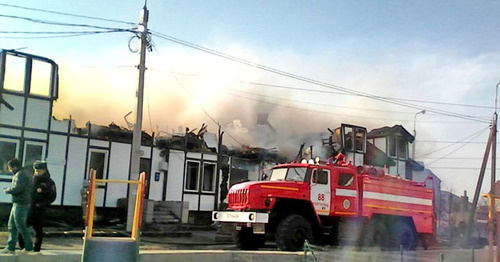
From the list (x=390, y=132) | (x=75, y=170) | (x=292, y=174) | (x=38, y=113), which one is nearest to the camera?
(x=292, y=174)

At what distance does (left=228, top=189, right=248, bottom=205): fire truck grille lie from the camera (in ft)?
40.3

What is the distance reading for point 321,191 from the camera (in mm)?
13211

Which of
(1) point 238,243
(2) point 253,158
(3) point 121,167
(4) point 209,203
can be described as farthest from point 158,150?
(1) point 238,243

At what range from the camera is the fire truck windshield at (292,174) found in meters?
13.2

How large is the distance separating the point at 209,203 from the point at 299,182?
10.6m

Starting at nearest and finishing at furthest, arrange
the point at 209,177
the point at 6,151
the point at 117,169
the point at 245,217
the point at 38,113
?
the point at 245,217 → the point at 6,151 → the point at 38,113 → the point at 117,169 → the point at 209,177

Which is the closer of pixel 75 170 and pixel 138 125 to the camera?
→ pixel 138 125

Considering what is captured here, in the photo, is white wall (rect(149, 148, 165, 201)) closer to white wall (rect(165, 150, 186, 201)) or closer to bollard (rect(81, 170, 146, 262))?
white wall (rect(165, 150, 186, 201))

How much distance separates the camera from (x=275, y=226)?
12.2 metres

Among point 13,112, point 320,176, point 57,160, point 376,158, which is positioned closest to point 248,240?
point 320,176

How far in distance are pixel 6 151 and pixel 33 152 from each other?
0.88 m

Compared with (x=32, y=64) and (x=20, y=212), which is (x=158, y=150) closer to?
(x=32, y=64)

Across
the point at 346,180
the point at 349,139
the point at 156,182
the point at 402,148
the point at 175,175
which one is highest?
the point at 402,148

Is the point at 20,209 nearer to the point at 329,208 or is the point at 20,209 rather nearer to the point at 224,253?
the point at 224,253
